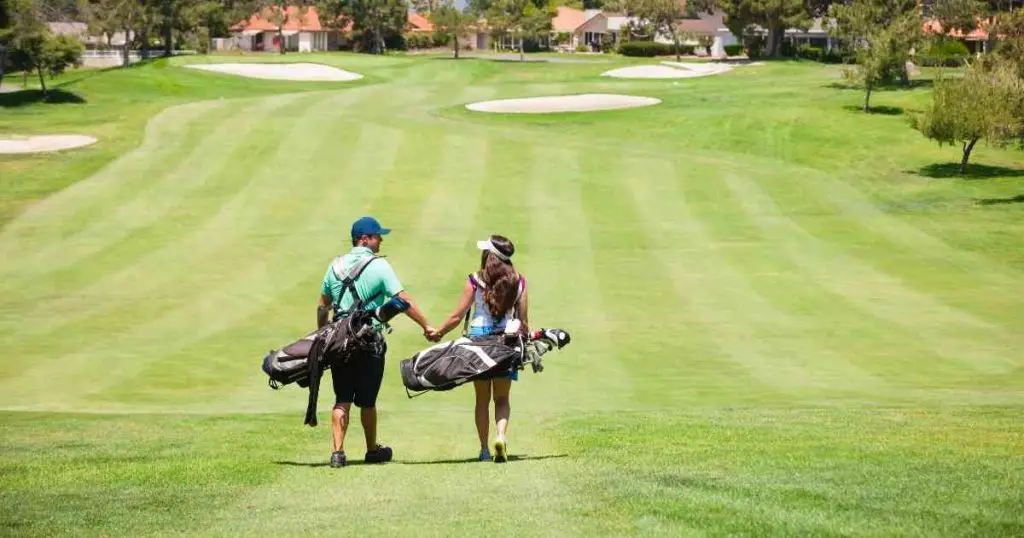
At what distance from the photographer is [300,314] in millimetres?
23781

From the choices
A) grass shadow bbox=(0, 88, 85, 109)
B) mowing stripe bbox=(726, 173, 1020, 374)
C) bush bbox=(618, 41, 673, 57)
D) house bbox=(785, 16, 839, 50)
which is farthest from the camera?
house bbox=(785, 16, 839, 50)

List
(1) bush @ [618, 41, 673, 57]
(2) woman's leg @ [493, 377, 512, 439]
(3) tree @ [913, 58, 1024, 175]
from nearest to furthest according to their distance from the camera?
(2) woman's leg @ [493, 377, 512, 439] → (3) tree @ [913, 58, 1024, 175] → (1) bush @ [618, 41, 673, 57]

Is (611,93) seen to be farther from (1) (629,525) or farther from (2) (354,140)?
(1) (629,525)

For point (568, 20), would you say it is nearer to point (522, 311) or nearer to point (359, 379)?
point (522, 311)

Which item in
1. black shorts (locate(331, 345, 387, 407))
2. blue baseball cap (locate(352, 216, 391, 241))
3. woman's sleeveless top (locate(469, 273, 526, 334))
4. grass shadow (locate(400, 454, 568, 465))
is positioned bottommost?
grass shadow (locate(400, 454, 568, 465))

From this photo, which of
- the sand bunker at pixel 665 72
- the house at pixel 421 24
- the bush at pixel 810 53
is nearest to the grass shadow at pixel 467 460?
the sand bunker at pixel 665 72

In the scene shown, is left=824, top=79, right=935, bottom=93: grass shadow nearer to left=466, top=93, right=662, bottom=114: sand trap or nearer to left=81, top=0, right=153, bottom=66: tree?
left=466, top=93, right=662, bottom=114: sand trap

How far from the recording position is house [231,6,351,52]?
140m

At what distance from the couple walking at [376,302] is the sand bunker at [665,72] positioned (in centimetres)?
6232

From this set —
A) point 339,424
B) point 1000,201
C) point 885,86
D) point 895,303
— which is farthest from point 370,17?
point 339,424

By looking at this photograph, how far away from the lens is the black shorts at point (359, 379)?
12.1 m

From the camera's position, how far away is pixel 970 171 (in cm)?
4356

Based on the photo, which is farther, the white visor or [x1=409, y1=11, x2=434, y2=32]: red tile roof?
[x1=409, y1=11, x2=434, y2=32]: red tile roof

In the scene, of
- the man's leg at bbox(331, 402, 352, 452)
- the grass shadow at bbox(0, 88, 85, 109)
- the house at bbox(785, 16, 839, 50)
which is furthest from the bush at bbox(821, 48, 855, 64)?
the man's leg at bbox(331, 402, 352, 452)
